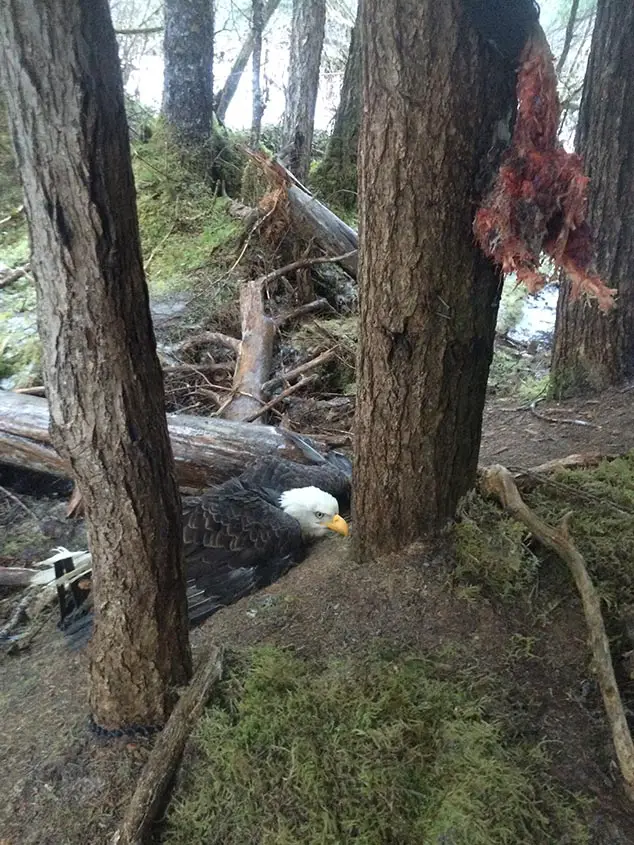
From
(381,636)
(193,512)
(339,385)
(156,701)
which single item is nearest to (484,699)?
(381,636)

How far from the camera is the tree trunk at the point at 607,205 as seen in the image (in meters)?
4.05

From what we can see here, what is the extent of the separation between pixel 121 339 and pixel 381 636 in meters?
1.48

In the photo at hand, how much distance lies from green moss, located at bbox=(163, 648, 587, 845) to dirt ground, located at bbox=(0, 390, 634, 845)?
0.15m

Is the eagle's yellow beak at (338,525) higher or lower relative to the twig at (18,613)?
higher

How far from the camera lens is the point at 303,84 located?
7996 mm

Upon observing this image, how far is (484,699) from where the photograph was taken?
2035 mm

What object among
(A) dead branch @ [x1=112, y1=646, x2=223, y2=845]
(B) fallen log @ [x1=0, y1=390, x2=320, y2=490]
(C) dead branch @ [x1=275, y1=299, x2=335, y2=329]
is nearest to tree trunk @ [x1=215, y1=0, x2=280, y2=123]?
(C) dead branch @ [x1=275, y1=299, x2=335, y2=329]

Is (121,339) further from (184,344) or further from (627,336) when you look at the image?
(184,344)

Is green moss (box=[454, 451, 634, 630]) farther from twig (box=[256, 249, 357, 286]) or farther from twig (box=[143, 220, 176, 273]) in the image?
twig (box=[143, 220, 176, 273])

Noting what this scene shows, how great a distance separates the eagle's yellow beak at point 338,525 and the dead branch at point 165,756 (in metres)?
1.33

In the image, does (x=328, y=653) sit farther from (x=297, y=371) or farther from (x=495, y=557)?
(x=297, y=371)

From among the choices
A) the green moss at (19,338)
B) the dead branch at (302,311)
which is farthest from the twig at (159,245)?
the dead branch at (302,311)

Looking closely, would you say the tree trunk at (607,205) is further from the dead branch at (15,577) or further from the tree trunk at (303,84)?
the tree trunk at (303,84)

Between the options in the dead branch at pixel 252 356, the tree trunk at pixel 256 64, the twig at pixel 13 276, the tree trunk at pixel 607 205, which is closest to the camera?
the tree trunk at pixel 607 205
